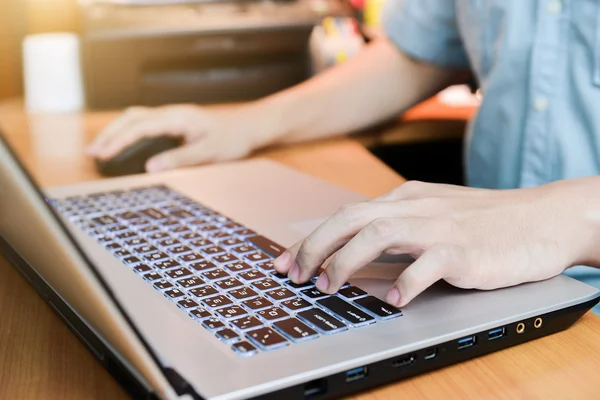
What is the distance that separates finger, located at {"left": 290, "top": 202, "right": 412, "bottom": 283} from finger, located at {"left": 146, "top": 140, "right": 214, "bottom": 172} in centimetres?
42

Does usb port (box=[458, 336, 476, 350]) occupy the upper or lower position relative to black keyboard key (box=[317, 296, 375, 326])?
lower

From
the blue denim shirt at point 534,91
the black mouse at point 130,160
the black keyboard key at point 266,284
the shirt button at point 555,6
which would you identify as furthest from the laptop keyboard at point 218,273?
the shirt button at point 555,6

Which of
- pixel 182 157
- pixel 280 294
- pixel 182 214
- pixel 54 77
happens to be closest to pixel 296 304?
pixel 280 294

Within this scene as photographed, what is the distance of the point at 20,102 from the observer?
133 centimetres

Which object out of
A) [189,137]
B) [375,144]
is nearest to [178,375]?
[189,137]

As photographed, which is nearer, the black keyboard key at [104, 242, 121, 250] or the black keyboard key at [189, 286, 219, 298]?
the black keyboard key at [189, 286, 219, 298]

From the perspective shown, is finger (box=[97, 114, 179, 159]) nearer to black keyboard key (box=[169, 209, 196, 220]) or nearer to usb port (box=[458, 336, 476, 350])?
black keyboard key (box=[169, 209, 196, 220])

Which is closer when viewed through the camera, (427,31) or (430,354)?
(430,354)

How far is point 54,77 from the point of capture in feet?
4.09

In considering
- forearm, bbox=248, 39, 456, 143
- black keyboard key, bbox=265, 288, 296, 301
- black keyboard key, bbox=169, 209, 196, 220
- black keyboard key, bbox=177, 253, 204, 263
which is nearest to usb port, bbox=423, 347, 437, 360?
black keyboard key, bbox=265, 288, 296, 301

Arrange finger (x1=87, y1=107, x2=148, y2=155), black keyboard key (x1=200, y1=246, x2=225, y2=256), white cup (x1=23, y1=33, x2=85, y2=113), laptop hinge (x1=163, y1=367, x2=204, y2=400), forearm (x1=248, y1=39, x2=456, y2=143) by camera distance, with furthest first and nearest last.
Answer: white cup (x1=23, y1=33, x2=85, y2=113), forearm (x1=248, y1=39, x2=456, y2=143), finger (x1=87, y1=107, x2=148, y2=155), black keyboard key (x1=200, y1=246, x2=225, y2=256), laptop hinge (x1=163, y1=367, x2=204, y2=400)

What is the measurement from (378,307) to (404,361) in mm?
50

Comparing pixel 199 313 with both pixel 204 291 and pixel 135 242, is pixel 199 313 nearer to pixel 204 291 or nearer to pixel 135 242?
pixel 204 291

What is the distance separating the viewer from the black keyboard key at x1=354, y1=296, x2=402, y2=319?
479 millimetres
